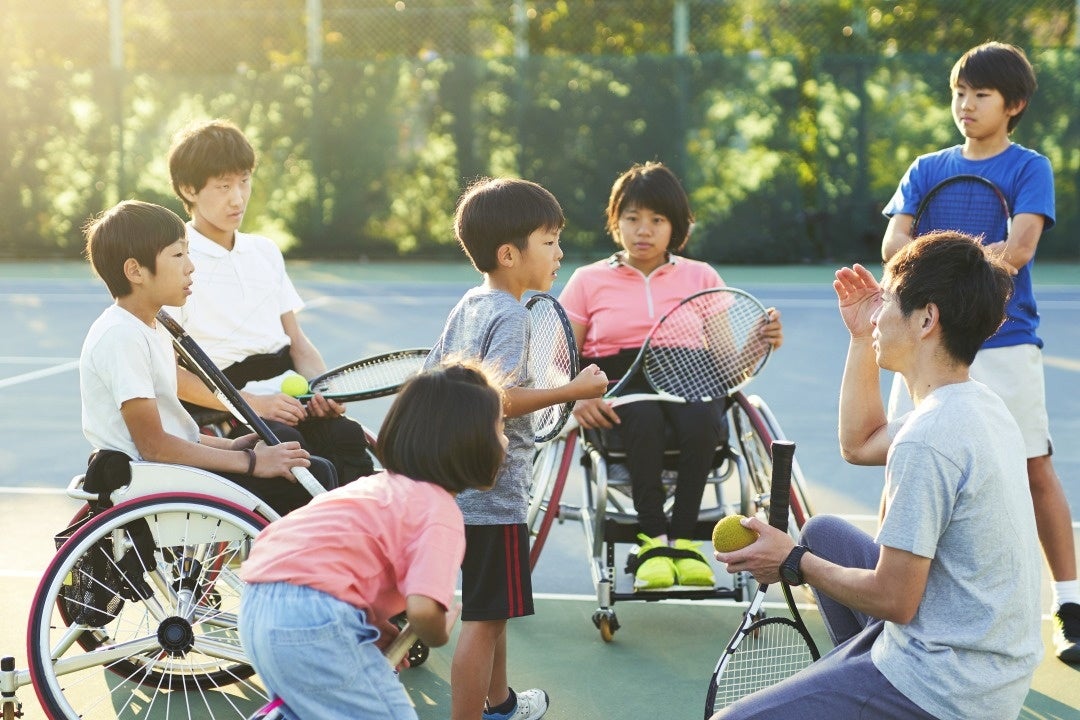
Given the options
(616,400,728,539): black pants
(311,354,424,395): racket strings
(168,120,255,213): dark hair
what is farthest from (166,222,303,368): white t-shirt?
(616,400,728,539): black pants

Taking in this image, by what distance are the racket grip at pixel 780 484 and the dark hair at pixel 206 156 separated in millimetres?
1710

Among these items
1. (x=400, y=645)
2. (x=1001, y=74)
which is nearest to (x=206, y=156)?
(x=400, y=645)

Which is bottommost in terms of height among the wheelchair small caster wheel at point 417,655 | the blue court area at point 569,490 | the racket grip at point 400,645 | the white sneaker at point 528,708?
the blue court area at point 569,490

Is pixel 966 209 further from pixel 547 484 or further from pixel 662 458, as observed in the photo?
pixel 547 484

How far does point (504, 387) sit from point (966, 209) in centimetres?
160

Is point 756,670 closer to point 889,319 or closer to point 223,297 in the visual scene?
point 889,319

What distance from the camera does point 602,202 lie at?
43.0ft

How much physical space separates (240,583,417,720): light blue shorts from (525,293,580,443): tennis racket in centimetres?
88

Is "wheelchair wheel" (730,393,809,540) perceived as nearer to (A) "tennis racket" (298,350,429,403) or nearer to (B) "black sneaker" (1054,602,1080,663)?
(B) "black sneaker" (1054,602,1080,663)

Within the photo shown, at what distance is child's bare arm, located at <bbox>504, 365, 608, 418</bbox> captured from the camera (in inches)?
106

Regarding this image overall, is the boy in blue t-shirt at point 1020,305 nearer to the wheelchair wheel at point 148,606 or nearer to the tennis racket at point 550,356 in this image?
the tennis racket at point 550,356

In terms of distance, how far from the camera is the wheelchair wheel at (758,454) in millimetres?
3535

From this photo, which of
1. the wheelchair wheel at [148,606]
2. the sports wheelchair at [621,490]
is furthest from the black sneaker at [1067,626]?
the wheelchair wheel at [148,606]

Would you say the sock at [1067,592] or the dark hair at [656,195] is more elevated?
the dark hair at [656,195]
